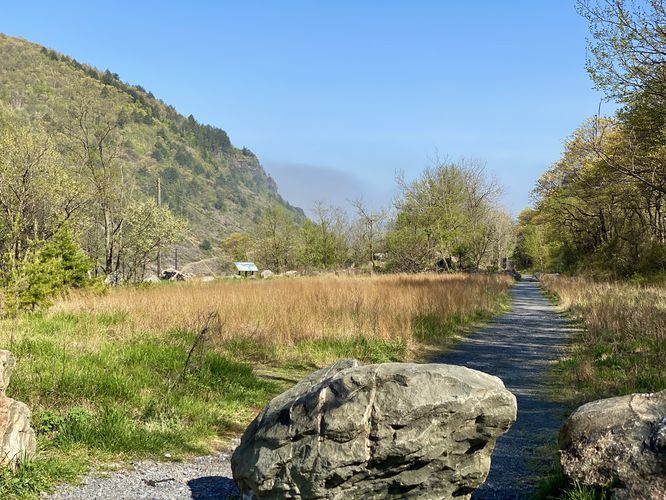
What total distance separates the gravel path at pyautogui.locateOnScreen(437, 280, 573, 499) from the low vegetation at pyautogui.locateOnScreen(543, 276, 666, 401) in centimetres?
47

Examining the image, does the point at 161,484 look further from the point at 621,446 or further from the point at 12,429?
the point at 621,446

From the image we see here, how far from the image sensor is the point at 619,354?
8984mm

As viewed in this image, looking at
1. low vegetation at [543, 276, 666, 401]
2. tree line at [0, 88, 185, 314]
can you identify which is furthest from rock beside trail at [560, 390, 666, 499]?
tree line at [0, 88, 185, 314]

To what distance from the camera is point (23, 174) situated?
64.4 feet

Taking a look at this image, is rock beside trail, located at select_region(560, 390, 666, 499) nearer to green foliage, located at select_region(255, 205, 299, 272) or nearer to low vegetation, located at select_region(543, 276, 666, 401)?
low vegetation, located at select_region(543, 276, 666, 401)

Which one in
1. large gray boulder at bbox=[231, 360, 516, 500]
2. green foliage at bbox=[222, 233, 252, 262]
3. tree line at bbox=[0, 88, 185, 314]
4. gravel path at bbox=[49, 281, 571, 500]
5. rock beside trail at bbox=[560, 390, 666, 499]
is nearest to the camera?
rock beside trail at bbox=[560, 390, 666, 499]

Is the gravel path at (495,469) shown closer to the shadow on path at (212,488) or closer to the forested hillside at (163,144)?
the shadow on path at (212,488)

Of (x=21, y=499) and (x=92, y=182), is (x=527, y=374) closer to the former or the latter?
(x=21, y=499)

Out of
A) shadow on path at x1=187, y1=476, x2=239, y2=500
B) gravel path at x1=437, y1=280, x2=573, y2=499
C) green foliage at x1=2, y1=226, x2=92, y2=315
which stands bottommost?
gravel path at x1=437, y1=280, x2=573, y2=499

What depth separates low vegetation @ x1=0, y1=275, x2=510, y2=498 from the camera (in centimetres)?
517

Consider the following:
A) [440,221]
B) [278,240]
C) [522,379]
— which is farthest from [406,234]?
[522,379]

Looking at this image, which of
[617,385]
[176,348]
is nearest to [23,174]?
[176,348]

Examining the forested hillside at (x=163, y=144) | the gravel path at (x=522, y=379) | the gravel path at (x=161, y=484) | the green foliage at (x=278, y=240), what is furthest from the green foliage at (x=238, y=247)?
the gravel path at (x=161, y=484)

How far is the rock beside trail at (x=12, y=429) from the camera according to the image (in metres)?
4.19
